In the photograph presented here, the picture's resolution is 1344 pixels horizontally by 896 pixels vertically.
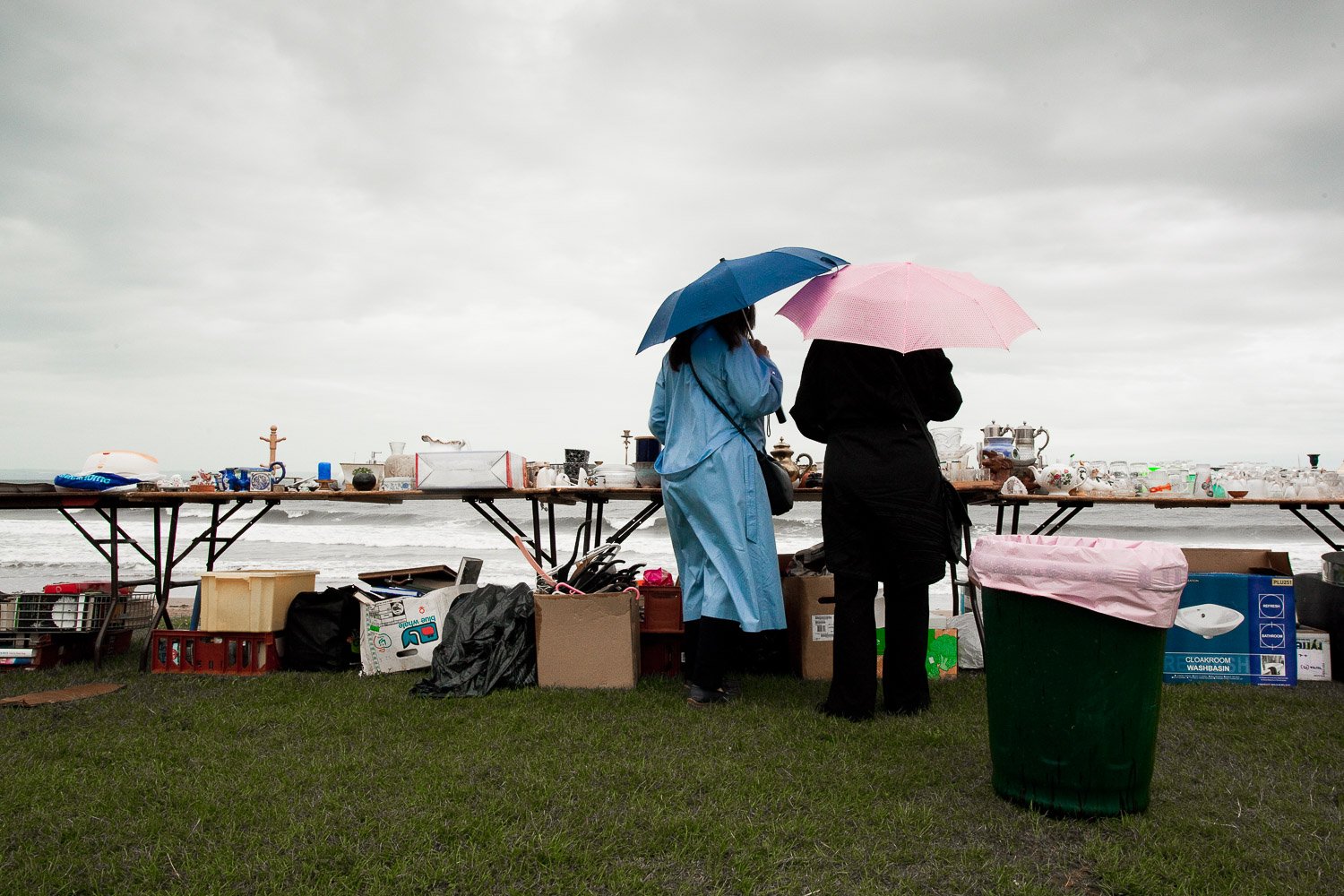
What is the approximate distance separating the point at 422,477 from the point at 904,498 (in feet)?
8.60

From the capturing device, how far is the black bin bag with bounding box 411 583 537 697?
13.2 feet

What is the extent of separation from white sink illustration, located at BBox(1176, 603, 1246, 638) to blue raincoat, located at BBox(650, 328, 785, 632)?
2.18 m

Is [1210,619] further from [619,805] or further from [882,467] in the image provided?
[619,805]

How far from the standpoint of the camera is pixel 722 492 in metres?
3.78

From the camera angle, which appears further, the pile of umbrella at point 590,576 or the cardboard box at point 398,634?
the cardboard box at point 398,634

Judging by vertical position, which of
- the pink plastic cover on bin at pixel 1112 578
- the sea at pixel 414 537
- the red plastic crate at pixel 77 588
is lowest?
the sea at pixel 414 537

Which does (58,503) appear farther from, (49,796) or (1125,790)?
(1125,790)

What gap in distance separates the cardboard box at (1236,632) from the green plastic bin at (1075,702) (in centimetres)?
237

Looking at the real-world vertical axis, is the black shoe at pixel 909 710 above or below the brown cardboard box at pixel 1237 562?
below

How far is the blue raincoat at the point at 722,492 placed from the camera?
3742 mm

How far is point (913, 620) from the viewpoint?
11.4 ft

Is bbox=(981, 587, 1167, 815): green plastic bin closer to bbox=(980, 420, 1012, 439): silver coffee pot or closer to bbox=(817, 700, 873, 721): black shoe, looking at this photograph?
bbox=(817, 700, 873, 721): black shoe

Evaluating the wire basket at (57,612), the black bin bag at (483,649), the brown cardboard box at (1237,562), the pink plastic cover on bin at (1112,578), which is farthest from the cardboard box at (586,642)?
the brown cardboard box at (1237,562)

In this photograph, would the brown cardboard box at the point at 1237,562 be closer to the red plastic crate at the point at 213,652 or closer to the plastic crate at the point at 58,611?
the red plastic crate at the point at 213,652
